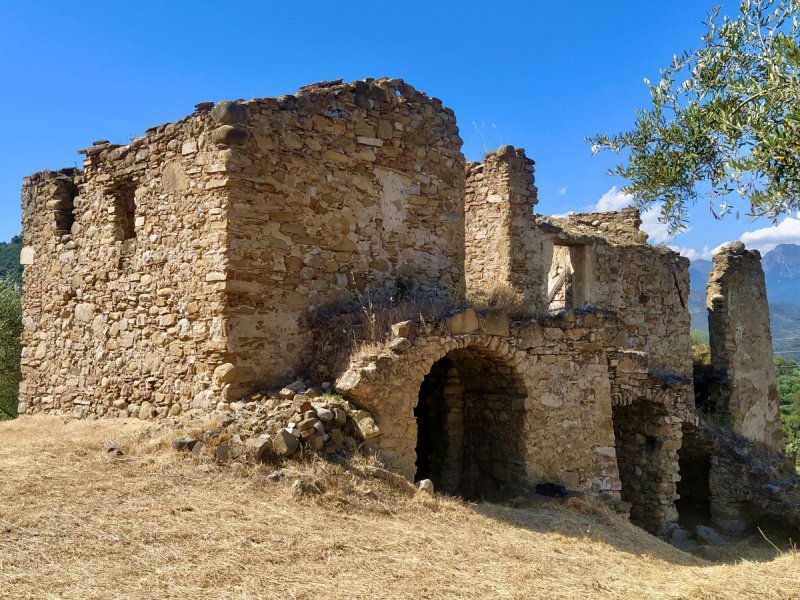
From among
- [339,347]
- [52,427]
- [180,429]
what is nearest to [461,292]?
[339,347]

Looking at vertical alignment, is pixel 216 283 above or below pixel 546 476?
above

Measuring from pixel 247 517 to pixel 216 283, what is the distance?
3.66 metres

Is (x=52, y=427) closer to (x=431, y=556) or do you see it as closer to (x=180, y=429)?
(x=180, y=429)

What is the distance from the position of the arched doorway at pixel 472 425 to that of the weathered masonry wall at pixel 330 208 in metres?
1.34

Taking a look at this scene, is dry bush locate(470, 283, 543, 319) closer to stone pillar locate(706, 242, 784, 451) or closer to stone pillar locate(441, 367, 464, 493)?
stone pillar locate(441, 367, 464, 493)

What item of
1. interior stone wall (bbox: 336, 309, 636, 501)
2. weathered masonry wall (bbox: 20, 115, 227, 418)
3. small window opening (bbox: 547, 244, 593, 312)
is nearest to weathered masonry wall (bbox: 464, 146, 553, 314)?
small window opening (bbox: 547, 244, 593, 312)

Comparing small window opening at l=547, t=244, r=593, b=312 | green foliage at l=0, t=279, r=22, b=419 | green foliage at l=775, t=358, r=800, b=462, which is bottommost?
green foliage at l=775, t=358, r=800, b=462

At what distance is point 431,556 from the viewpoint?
6109mm

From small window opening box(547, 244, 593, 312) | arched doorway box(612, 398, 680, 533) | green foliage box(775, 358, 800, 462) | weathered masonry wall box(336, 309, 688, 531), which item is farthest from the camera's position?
green foliage box(775, 358, 800, 462)

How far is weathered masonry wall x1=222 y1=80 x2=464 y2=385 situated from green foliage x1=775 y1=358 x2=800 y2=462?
19.2 meters

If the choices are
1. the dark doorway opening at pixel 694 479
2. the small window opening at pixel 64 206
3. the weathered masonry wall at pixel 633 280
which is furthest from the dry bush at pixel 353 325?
the weathered masonry wall at pixel 633 280

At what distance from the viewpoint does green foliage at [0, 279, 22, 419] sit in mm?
18484

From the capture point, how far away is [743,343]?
1925 centimetres

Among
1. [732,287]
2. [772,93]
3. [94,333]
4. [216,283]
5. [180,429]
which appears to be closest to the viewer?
[772,93]
